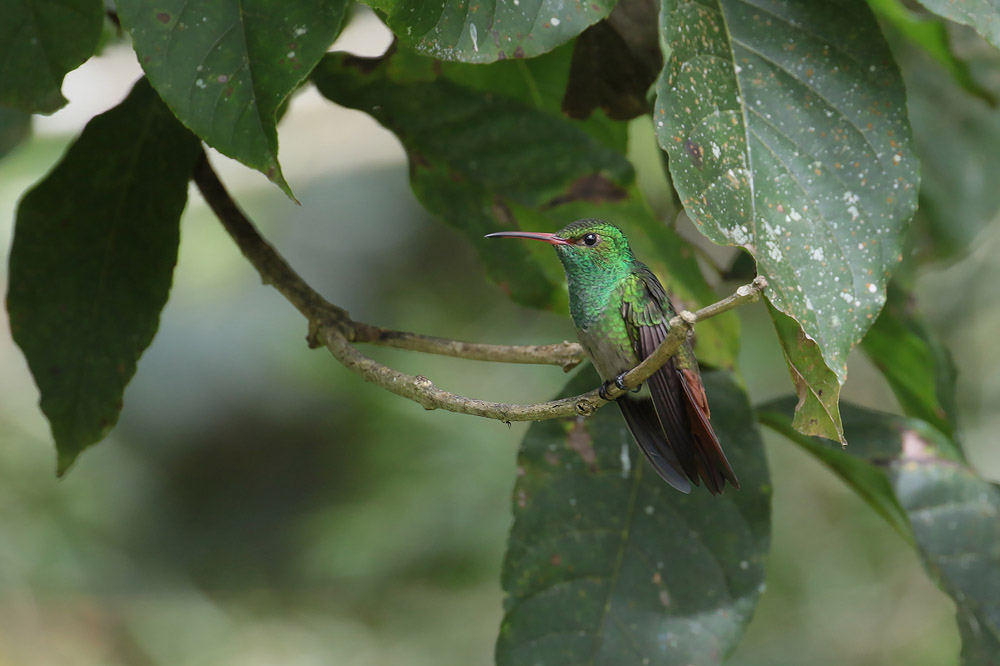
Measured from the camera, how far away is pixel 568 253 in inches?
70.4

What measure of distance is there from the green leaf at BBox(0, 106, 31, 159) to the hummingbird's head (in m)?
1.29

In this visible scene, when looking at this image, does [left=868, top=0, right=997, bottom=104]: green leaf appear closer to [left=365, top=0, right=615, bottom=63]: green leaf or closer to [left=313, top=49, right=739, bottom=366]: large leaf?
[left=313, top=49, right=739, bottom=366]: large leaf

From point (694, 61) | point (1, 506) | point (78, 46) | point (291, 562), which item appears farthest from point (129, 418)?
point (694, 61)

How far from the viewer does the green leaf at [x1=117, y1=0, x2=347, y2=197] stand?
1306 mm

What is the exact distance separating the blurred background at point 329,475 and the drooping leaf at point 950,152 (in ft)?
8.94

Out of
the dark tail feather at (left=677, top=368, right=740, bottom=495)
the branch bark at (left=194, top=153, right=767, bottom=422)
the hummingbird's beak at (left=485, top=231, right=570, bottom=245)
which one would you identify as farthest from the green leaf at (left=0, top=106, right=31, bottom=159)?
the dark tail feather at (left=677, top=368, right=740, bottom=495)

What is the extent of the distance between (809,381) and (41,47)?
128 cm

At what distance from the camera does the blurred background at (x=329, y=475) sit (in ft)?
18.2

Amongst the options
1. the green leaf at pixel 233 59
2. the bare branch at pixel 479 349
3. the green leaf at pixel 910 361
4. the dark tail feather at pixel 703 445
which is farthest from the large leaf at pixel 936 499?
the green leaf at pixel 233 59

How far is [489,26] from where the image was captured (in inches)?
54.6

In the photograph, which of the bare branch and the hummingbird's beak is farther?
the hummingbird's beak

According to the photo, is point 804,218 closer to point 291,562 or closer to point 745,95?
point 745,95

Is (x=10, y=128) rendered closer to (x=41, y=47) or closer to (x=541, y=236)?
(x=41, y=47)

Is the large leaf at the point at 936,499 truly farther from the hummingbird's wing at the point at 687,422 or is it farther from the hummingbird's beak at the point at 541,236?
the hummingbird's beak at the point at 541,236
